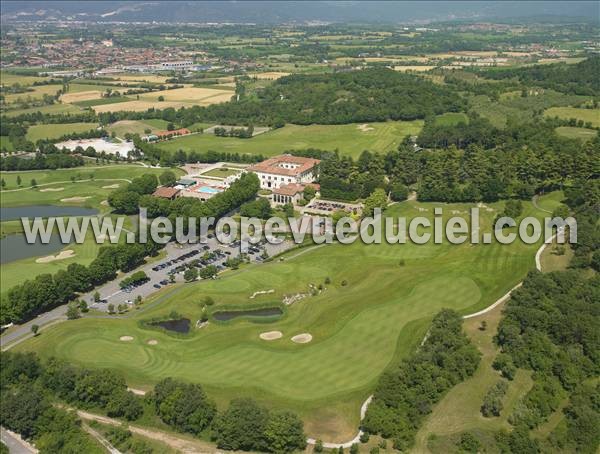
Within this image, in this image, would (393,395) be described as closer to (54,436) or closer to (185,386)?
(185,386)

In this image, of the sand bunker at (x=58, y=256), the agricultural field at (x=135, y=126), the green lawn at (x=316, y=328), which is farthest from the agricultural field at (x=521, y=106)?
the sand bunker at (x=58, y=256)

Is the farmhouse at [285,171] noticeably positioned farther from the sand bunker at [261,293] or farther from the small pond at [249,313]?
the small pond at [249,313]

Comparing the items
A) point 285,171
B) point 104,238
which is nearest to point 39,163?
point 104,238

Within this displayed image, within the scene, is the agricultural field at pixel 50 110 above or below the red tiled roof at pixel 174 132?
above

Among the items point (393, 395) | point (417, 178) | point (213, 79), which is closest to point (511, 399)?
point (393, 395)

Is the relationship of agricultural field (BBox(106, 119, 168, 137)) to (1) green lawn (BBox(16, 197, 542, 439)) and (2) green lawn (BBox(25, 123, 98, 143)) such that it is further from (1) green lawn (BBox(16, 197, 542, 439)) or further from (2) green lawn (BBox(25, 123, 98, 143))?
(1) green lawn (BBox(16, 197, 542, 439))

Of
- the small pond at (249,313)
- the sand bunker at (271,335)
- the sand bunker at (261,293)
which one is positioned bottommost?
the small pond at (249,313)

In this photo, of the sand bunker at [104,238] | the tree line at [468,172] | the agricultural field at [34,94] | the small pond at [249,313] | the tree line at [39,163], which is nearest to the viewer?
the small pond at [249,313]

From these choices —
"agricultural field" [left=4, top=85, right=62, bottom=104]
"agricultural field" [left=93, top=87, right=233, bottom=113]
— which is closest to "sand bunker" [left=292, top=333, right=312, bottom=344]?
"agricultural field" [left=93, top=87, right=233, bottom=113]
